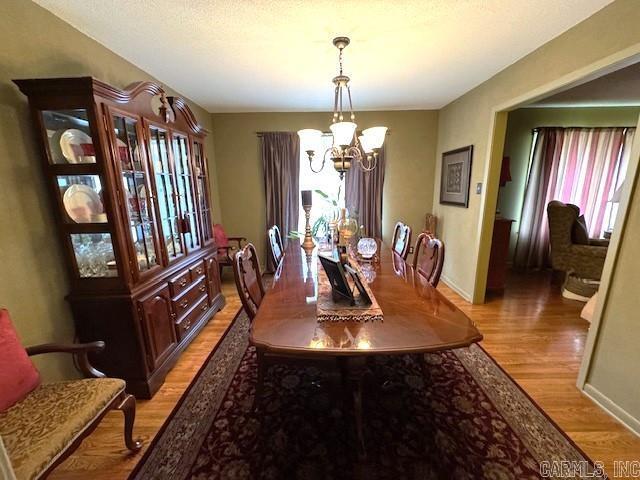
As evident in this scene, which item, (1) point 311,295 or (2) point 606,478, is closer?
(2) point 606,478

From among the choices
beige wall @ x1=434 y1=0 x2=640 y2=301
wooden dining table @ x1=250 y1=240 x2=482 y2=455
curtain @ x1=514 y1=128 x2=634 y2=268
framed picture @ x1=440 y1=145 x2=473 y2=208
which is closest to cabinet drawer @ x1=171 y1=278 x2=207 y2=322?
wooden dining table @ x1=250 y1=240 x2=482 y2=455

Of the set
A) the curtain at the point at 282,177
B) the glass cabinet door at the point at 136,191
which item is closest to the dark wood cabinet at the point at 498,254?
the curtain at the point at 282,177

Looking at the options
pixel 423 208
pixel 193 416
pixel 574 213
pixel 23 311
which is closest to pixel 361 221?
pixel 423 208

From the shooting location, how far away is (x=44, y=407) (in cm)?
114

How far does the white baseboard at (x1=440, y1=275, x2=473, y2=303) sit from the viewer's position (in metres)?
3.12

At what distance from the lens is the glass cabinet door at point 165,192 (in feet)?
6.64

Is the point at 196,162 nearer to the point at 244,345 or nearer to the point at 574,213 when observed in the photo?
the point at 244,345

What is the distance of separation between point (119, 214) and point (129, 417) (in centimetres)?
113

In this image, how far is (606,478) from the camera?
4.09ft

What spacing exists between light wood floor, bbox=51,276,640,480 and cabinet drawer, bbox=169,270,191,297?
0.55 metres

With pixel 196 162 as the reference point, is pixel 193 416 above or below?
below

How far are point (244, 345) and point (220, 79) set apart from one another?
8.41 feet

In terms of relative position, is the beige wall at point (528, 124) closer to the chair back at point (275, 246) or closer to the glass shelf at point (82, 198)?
the chair back at point (275, 246)

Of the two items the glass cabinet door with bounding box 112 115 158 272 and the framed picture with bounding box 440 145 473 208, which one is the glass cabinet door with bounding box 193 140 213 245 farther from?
the framed picture with bounding box 440 145 473 208
